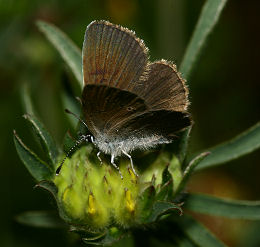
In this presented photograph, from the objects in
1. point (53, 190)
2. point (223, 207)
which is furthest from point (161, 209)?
point (223, 207)

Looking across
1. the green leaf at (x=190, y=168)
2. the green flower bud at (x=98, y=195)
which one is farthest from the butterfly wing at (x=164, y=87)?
the green flower bud at (x=98, y=195)

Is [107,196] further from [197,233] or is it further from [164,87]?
[197,233]

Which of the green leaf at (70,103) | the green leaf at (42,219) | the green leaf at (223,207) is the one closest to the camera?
the green leaf at (223,207)

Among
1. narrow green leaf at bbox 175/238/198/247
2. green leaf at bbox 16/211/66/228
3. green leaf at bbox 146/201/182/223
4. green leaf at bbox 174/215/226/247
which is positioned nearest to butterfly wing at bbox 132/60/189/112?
green leaf at bbox 146/201/182/223

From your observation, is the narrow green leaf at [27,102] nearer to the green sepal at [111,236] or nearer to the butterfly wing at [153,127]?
the butterfly wing at [153,127]

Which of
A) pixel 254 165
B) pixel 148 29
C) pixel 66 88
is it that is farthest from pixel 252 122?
pixel 66 88

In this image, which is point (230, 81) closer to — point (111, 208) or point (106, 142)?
point (106, 142)
